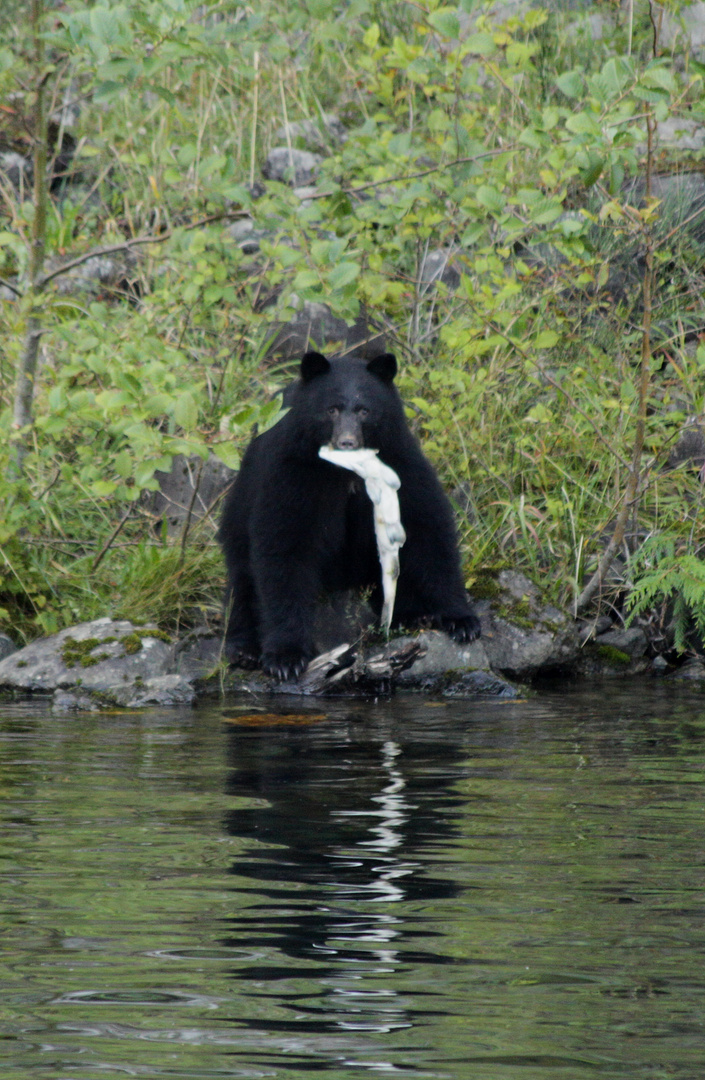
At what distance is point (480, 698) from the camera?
6.09 m

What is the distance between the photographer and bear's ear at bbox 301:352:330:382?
621cm

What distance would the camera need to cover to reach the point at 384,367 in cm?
633

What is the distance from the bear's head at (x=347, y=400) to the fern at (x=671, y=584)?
162 cm

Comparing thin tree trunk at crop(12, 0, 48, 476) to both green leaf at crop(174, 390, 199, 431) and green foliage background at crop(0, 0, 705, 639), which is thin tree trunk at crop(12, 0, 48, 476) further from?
green leaf at crop(174, 390, 199, 431)

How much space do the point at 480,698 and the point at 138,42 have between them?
323 cm

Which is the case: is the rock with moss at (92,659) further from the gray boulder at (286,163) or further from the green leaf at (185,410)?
the gray boulder at (286,163)

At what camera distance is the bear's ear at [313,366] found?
20.4ft

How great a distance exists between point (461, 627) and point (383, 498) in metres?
0.75

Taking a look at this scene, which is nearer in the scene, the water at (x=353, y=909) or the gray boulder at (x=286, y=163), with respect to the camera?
the water at (x=353, y=909)

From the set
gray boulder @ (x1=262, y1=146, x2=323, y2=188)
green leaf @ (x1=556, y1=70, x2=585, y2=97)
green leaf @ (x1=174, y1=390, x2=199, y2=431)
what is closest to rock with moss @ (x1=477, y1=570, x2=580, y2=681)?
green leaf @ (x1=174, y1=390, x2=199, y2=431)

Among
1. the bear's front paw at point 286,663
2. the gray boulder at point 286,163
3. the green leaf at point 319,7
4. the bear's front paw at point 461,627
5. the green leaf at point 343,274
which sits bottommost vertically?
the bear's front paw at point 286,663

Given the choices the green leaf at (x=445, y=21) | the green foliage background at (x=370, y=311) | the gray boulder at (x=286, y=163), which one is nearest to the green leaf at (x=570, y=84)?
the green foliage background at (x=370, y=311)

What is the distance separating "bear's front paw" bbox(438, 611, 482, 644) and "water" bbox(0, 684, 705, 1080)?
1491 mm

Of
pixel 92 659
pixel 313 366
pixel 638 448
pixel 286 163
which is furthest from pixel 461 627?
pixel 286 163
